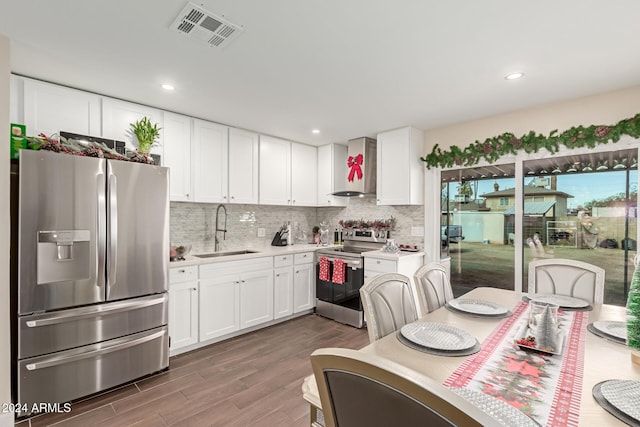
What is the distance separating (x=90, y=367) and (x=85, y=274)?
67 centimetres

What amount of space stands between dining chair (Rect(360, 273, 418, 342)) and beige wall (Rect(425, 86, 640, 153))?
2386 millimetres

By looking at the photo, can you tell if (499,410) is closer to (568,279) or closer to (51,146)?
(568,279)

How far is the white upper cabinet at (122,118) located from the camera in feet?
8.92

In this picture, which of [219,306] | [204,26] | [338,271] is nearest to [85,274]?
[219,306]

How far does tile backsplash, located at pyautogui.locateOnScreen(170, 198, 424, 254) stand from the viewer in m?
3.59

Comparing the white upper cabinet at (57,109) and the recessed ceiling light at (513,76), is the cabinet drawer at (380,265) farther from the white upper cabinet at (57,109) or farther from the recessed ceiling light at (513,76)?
the white upper cabinet at (57,109)

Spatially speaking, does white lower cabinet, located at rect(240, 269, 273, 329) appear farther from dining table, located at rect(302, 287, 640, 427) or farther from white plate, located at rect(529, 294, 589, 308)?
white plate, located at rect(529, 294, 589, 308)

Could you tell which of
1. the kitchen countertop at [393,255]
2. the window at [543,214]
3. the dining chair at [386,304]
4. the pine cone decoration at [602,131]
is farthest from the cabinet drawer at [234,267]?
the pine cone decoration at [602,131]

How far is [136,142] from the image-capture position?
9.47 feet

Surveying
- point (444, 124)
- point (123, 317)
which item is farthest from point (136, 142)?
point (444, 124)

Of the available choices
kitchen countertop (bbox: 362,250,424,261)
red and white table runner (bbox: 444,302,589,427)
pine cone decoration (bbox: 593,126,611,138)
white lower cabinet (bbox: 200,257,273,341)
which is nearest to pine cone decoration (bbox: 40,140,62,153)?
white lower cabinet (bbox: 200,257,273,341)

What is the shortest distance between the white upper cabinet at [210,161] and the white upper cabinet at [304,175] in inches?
42.2

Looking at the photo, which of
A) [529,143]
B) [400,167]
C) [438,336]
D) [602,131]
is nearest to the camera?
[438,336]

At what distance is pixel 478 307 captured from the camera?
1.85 m
